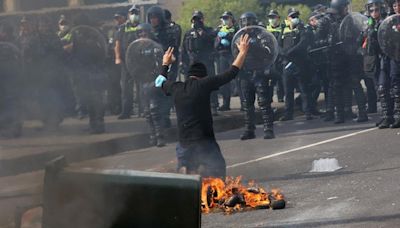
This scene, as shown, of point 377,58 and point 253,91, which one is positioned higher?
point 377,58

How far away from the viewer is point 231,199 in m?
9.10

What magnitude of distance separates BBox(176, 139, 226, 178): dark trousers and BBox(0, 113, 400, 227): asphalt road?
69cm

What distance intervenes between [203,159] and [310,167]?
215 centimetres

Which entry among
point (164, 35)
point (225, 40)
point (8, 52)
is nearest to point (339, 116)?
point (225, 40)

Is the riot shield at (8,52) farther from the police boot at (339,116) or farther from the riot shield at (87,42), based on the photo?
the police boot at (339,116)

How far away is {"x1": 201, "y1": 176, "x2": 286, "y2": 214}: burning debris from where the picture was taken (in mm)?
9102

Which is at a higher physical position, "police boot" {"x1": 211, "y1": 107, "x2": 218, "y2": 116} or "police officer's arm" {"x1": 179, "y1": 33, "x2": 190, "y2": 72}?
"police officer's arm" {"x1": 179, "y1": 33, "x2": 190, "y2": 72}

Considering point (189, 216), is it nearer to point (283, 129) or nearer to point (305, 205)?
point (305, 205)

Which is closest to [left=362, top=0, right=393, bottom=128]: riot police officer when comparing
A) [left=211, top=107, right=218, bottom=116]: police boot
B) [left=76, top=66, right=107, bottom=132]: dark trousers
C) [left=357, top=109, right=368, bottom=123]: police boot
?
[left=357, top=109, right=368, bottom=123]: police boot

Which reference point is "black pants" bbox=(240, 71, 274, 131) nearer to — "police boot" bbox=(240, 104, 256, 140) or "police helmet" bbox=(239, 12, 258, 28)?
"police boot" bbox=(240, 104, 256, 140)

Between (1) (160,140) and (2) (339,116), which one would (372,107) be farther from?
(1) (160,140)

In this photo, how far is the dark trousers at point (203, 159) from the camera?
967 centimetres

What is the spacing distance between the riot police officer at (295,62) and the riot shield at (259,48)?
2.74 meters

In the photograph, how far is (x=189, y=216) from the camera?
4.79m
